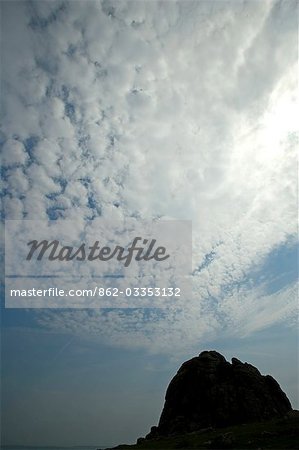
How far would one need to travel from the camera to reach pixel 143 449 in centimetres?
6962

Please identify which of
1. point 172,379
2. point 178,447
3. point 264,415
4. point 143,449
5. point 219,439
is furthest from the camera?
point 172,379

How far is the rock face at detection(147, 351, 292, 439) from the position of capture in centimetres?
8962

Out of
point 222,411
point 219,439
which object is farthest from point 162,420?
point 219,439

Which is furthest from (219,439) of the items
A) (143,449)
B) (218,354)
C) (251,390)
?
(218,354)

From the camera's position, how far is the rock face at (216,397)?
89.6m

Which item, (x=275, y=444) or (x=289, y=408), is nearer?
(x=275, y=444)

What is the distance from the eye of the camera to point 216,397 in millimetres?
94688

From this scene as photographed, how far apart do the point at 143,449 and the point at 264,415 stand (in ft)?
114

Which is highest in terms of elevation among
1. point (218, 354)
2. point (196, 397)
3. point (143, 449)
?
point (218, 354)

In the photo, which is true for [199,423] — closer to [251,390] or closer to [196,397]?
[196,397]

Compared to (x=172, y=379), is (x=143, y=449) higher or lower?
lower

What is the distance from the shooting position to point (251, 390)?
313ft

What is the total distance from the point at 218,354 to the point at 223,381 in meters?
14.3

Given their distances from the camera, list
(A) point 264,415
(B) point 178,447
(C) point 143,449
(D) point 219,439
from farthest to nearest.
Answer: (A) point 264,415 → (C) point 143,449 → (B) point 178,447 → (D) point 219,439
